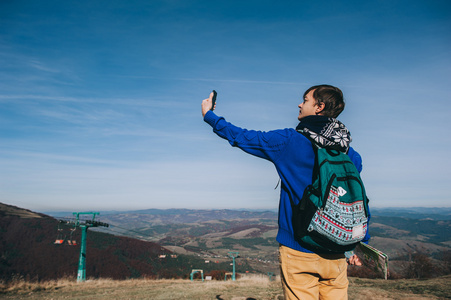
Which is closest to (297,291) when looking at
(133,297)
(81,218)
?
(133,297)

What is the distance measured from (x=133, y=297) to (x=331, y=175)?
9644 millimetres

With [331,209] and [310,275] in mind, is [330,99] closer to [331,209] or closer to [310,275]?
[331,209]

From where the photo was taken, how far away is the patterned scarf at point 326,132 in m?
1.82

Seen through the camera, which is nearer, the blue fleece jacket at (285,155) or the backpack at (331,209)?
the backpack at (331,209)

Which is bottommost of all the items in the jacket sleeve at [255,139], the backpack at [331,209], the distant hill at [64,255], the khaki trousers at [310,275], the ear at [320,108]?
the distant hill at [64,255]

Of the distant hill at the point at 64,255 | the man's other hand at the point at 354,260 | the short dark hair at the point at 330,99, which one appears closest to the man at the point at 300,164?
the short dark hair at the point at 330,99

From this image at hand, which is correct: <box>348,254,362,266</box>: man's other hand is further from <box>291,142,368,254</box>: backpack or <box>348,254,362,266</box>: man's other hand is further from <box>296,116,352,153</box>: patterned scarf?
<box>296,116,352,153</box>: patterned scarf

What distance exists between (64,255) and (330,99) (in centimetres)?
10357

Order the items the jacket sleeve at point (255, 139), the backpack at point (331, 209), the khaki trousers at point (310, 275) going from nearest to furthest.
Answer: the backpack at point (331, 209) → the khaki trousers at point (310, 275) → the jacket sleeve at point (255, 139)

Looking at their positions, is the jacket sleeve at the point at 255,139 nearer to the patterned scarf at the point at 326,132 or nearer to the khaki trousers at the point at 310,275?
the patterned scarf at the point at 326,132


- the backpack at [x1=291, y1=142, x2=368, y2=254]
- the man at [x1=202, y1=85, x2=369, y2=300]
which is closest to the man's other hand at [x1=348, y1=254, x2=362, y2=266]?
the man at [x1=202, y1=85, x2=369, y2=300]

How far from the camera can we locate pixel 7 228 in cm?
9194

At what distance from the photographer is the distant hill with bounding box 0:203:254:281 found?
77312 mm

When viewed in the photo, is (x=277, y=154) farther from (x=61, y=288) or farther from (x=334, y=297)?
(x=61, y=288)
